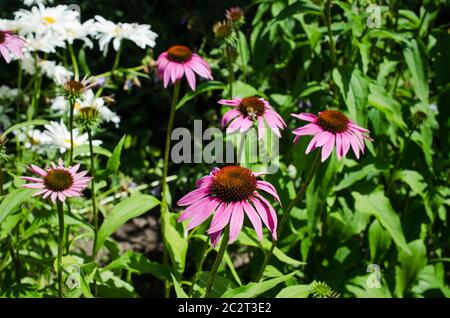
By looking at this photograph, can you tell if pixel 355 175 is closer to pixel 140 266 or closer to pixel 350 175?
pixel 350 175

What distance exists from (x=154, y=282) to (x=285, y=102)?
102cm

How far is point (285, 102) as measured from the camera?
1.91 meters

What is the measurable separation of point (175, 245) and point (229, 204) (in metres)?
0.50

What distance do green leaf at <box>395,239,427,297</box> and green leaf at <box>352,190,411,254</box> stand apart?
6.1 inches

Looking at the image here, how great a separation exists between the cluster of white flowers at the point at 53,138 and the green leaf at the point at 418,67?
1.01 m

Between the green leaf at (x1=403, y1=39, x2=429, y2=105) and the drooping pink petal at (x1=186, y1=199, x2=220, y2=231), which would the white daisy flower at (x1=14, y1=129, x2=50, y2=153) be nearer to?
the drooping pink petal at (x1=186, y1=199, x2=220, y2=231)

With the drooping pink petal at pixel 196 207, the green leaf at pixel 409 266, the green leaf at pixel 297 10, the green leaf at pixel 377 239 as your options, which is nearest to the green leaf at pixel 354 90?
the green leaf at pixel 297 10

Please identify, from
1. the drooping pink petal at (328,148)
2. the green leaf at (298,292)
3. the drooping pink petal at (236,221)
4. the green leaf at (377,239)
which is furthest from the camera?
the green leaf at (377,239)

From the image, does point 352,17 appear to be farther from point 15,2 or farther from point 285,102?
point 15,2

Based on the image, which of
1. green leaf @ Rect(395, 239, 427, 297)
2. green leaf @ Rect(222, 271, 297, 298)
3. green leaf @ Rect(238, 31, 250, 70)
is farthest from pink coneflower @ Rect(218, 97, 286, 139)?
green leaf @ Rect(395, 239, 427, 297)

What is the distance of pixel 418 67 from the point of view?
6.00 ft

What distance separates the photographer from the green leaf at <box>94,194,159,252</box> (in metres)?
1.45

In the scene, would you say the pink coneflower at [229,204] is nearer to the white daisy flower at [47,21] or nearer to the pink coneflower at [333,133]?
the pink coneflower at [333,133]

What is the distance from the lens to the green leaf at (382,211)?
5.72 ft
